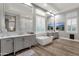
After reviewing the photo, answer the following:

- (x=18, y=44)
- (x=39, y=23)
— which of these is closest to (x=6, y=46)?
(x=18, y=44)

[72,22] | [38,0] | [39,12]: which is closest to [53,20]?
[72,22]

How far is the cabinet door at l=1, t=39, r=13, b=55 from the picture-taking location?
2.52 m

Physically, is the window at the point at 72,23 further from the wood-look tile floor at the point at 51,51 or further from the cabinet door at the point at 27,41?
the cabinet door at the point at 27,41

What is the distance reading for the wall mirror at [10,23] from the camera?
317cm

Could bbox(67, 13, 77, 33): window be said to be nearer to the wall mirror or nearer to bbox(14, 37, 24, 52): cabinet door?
bbox(14, 37, 24, 52): cabinet door

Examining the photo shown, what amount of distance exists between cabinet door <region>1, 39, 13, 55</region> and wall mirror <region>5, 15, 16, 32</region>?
0.70 m

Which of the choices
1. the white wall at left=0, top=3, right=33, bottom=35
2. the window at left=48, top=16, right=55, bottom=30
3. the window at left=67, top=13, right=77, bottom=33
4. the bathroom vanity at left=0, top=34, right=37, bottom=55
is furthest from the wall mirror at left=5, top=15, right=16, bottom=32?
the window at left=67, top=13, right=77, bottom=33

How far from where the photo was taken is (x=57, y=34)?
283 inches

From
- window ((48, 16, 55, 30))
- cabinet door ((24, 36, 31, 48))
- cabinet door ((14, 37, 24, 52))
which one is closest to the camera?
cabinet door ((14, 37, 24, 52))

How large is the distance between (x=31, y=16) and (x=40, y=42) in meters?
1.76

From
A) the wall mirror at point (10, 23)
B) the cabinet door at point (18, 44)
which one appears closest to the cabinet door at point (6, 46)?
the cabinet door at point (18, 44)

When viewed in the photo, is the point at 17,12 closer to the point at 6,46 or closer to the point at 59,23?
the point at 6,46

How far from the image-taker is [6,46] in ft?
8.63

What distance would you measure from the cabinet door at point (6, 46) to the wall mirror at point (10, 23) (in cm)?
70
